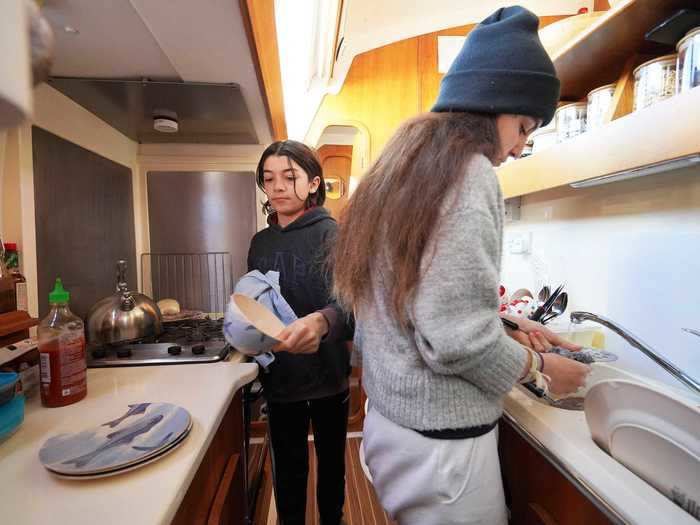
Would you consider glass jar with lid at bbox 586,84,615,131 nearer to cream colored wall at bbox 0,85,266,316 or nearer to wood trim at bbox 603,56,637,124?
wood trim at bbox 603,56,637,124

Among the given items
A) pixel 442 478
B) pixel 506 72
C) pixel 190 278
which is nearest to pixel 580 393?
pixel 442 478

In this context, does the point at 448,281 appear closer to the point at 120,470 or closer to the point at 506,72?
the point at 506,72

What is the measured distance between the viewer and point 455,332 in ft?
1.67

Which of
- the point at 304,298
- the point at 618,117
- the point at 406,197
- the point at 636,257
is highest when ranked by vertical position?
the point at 618,117

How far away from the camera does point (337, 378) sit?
3.56 feet

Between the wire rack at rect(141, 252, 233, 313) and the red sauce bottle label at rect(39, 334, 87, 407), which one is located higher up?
the wire rack at rect(141, 252, 233, 313)

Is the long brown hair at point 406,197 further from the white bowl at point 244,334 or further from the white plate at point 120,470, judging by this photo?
the white plate at point 120,470

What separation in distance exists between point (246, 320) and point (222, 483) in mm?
356

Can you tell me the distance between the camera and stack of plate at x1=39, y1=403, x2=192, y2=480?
0.49m

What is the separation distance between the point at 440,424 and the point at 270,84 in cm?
90

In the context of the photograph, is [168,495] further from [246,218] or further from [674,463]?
[246,218]

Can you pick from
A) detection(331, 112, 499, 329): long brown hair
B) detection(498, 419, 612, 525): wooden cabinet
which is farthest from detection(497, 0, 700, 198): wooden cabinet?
detection(498, 419, 612, 525): wooden cabinet

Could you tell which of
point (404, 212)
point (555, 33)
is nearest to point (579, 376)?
point (404, 212)

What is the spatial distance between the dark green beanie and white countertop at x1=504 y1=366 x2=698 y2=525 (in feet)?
1.88
